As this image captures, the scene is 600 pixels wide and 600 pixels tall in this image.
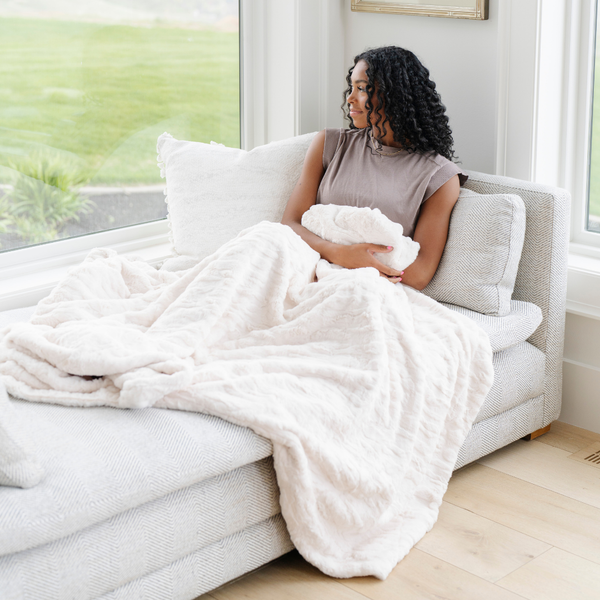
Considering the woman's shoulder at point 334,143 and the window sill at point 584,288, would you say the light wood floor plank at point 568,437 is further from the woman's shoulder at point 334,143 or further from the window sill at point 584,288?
the woman's shoulder at point 334,143

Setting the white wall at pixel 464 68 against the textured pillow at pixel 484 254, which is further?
the white wall at pixel 464 68

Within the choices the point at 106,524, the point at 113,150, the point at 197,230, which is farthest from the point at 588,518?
the point at 113,150

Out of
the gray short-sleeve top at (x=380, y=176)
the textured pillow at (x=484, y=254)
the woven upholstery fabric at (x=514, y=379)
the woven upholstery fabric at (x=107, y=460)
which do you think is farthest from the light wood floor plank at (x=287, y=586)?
the gray short-sleeve top at (x=380, y=176)

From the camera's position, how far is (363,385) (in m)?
1.79

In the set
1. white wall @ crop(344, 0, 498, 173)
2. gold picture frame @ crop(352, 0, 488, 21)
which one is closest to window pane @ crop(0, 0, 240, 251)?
gold picture frame @ crop(352, 0, 488, 21)

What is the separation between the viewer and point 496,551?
1865mm

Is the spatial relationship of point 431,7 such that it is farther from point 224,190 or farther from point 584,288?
point 584,288

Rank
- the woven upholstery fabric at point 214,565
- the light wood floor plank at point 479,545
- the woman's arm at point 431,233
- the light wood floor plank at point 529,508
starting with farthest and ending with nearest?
the woman's arm at point 431,233
the light wood floor plank at point 529,508
the light wood floor plank at point 479,545
the woven upholstery fabric at point 214,565

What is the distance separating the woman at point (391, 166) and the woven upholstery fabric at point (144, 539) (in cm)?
80

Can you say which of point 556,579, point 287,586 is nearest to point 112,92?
point 287,586

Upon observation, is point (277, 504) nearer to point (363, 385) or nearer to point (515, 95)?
point (363, 385)

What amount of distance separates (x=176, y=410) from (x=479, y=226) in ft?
3.50

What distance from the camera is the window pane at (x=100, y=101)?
2.56 m

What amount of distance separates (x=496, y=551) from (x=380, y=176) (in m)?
1.12
